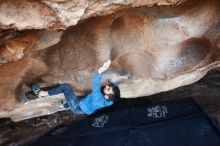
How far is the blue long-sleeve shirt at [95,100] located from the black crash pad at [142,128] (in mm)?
395

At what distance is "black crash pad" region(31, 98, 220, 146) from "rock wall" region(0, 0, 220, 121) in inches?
15.3

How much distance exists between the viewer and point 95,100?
3010 mm

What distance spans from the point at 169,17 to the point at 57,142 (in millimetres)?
1760

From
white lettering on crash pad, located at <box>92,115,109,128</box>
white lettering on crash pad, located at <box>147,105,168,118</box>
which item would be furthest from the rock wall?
white lettering on crash pad, located at <box>92,115,109,128</box>

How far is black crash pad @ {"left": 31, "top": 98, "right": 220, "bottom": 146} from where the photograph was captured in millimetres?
3133

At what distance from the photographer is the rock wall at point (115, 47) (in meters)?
2.21

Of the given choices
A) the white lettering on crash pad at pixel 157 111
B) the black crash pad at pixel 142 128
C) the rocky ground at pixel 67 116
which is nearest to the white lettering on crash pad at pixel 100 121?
the black crash pad at pixel 142 128

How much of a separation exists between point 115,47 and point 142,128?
100cm

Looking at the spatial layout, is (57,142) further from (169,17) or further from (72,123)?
(169,17)

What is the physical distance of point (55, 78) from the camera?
2975 mm

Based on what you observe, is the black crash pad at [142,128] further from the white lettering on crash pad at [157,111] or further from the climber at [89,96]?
the climber at [89,96]

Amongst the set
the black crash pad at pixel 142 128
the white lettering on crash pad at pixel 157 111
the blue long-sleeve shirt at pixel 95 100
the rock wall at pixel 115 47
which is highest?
the rock wall at pixel 115 47

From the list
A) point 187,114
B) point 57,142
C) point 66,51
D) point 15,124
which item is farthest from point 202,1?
point 15,124

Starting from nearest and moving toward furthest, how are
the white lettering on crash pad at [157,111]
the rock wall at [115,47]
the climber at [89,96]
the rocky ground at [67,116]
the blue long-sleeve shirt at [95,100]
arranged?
the rock wall at [115,47], the blue long-sleeve shirt at [95,100], the climber at [89,96], the white lettering on crash pad at [157,111], the rocky ground at [67,116]
